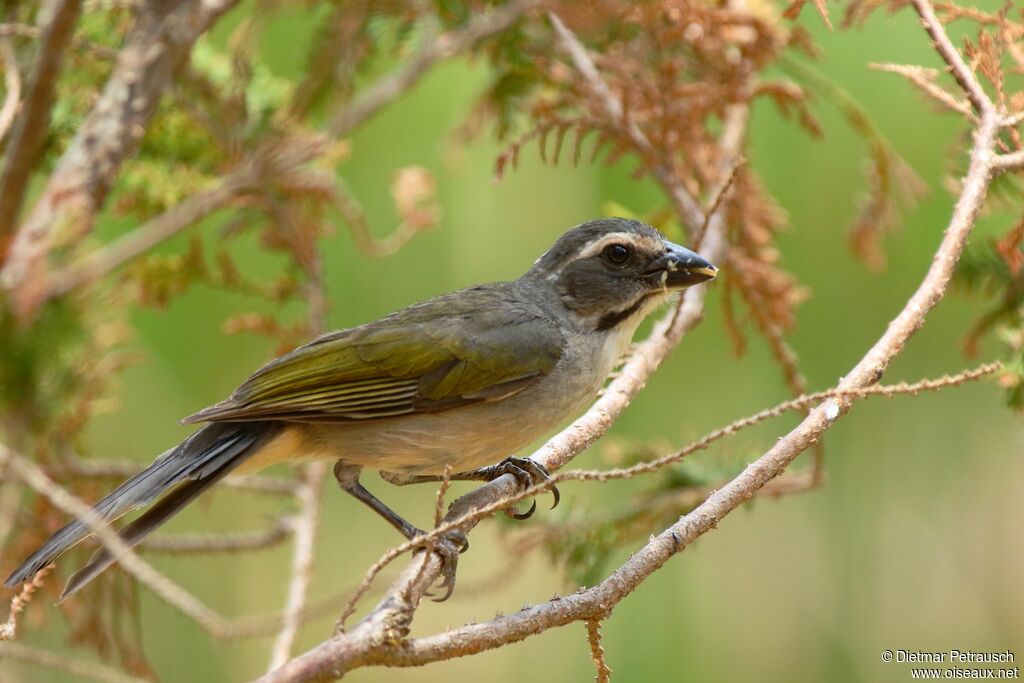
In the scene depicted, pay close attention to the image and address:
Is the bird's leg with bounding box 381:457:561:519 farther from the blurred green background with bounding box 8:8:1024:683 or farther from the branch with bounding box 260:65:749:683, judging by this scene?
the blurred green background with bounding box 8:8:1024:683

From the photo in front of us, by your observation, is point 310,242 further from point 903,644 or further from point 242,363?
point 903,644

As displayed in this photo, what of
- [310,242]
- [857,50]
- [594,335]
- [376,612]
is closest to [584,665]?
[594,335]

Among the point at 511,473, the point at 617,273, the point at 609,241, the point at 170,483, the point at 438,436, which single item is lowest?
the point at 511,473

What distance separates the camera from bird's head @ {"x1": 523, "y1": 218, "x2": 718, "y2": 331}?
4047mm

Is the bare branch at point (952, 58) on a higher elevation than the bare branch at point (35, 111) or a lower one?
lower

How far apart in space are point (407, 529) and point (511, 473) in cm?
38

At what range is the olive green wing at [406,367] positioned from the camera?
3.68m

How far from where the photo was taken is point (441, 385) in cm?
381

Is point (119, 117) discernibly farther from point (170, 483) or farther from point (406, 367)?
point (406, 367)

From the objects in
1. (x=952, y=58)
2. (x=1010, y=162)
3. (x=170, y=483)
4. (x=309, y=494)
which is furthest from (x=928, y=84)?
(x=309, y=494)

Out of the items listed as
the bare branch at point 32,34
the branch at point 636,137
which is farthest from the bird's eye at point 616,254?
the bare branch at point 32,34

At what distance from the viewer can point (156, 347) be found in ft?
17.1

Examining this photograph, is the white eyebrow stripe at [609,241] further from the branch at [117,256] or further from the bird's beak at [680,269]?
the branch at [117,256]

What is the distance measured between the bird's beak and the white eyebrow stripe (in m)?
0.11
